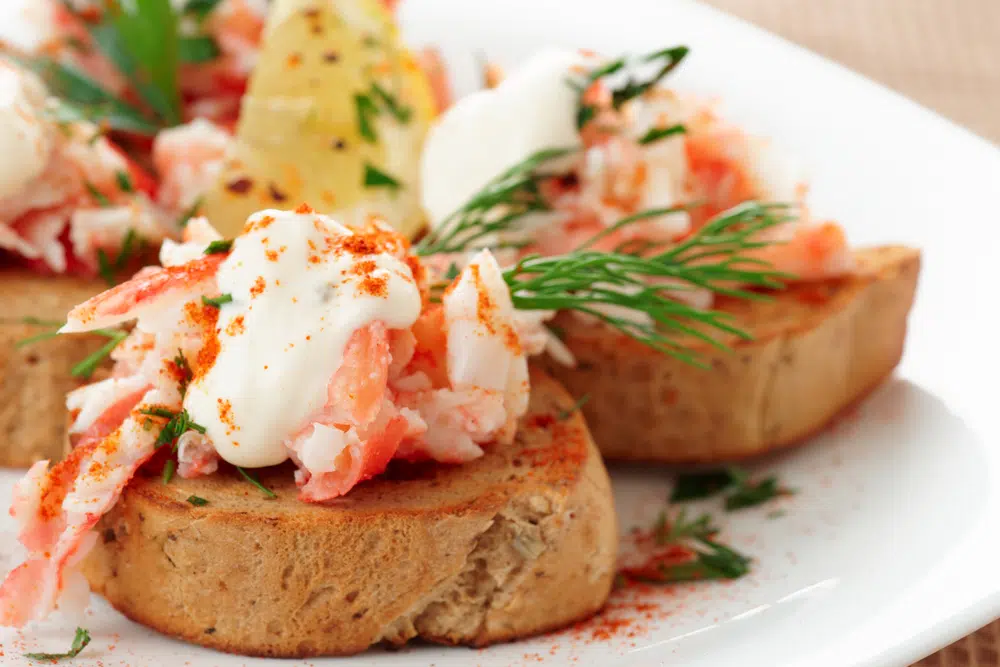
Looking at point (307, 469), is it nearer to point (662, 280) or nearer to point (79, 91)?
point (662, 280)

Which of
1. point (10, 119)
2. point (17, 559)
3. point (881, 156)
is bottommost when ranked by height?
point (17, 559)

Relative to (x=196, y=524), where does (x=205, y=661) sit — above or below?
below

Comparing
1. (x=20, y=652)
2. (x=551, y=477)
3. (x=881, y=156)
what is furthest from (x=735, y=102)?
(x=20, y=652)

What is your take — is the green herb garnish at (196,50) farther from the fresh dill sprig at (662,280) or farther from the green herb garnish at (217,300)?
the green herb garnish at (217,300)

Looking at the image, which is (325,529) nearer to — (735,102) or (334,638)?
(334,638)

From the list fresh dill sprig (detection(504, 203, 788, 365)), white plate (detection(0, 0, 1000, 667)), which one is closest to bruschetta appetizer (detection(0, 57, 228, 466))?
white plate (detection(0, 0, 1000, 667))

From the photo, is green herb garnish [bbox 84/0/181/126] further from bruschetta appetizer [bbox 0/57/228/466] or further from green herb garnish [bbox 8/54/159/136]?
bruschetta appetizer [bbox 0/57/228/466]

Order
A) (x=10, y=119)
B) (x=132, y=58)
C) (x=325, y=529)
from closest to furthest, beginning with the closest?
(x=325, y=529) → (x=10, y=119) → (x=132, y=58)

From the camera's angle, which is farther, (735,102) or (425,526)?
(735,102)
